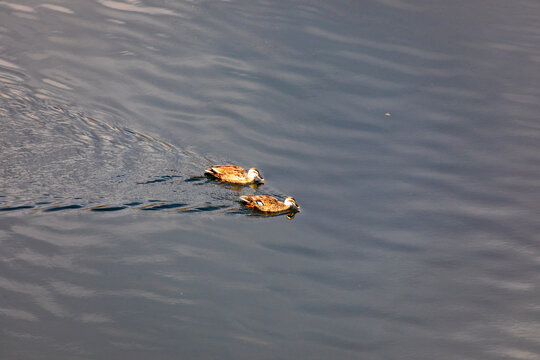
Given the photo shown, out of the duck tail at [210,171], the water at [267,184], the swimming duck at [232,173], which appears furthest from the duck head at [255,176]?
the duck tail at [210,171]

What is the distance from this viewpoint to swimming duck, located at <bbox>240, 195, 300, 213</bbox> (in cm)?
1061

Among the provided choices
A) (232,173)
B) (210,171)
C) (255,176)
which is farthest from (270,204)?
(210,171)

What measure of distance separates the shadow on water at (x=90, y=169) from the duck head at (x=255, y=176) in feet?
0.55

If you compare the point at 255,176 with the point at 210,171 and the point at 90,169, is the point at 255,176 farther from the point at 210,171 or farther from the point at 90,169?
the point at 90,169

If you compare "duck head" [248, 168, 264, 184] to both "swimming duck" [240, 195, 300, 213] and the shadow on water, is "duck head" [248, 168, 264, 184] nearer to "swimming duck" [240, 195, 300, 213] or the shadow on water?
the shadow on water

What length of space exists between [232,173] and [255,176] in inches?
17.4

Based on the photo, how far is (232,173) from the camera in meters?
11.2

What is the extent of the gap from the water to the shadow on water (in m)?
0.04

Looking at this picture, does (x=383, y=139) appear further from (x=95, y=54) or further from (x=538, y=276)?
(x=95, y=54)

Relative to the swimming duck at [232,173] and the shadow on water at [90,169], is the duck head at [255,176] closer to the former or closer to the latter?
the swimming duck at [232,173]

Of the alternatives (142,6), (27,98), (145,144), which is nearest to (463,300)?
(145,144)

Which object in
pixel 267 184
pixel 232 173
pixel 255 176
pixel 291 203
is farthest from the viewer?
pixel 267 184

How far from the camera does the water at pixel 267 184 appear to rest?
789 cm

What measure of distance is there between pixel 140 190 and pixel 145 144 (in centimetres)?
170
